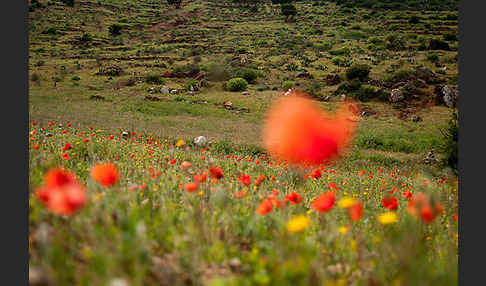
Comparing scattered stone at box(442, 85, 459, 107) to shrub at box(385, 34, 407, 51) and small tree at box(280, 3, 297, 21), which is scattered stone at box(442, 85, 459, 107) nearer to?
shrub at box(385, 34, 407, 51)

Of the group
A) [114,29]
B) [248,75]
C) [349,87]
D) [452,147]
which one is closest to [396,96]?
[349,87]

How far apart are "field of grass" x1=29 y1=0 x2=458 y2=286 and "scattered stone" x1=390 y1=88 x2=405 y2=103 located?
381 millimetres

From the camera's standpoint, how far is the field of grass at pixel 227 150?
4.87ft

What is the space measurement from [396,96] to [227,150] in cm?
1456

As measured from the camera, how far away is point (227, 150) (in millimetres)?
11312

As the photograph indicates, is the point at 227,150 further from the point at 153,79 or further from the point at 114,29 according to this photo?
the point at 114,29

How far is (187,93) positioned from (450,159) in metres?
19.2

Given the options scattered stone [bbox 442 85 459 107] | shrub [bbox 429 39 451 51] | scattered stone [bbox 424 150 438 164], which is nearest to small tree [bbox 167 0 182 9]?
shrub [bbox 429 39 451 51]

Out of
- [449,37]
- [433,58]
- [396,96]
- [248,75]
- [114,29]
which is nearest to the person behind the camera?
[396,96]

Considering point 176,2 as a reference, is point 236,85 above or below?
below

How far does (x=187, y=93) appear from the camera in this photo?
2334cm

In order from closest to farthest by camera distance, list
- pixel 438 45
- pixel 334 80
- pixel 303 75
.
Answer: pixel 334 80 < pixel 303 75 < pixel 438 45

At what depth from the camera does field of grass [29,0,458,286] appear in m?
1.48

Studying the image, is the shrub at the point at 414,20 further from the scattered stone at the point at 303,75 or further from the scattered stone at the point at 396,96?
the scattered stone at the point at 396,96
